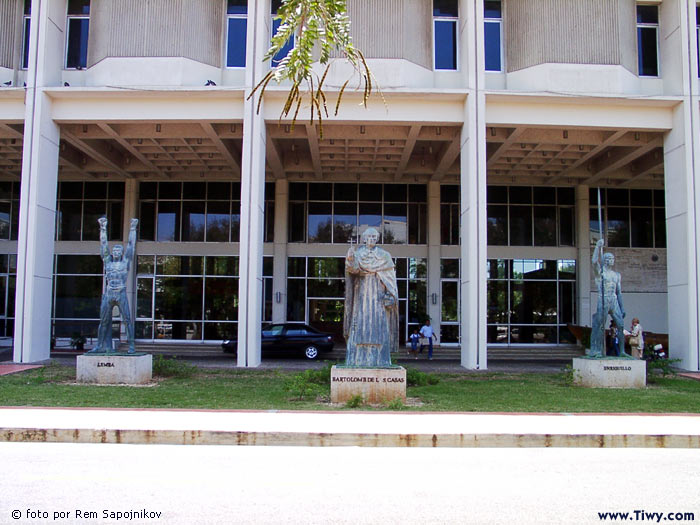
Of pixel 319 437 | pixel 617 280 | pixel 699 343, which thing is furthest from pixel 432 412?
pixel 699 343

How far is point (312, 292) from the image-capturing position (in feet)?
94.7

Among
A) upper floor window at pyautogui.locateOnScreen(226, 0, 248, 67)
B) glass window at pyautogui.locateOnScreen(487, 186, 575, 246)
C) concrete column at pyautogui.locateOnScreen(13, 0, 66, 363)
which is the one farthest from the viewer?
glass window at pyautogui.locateOnScreen(487, 186, 575, 246)

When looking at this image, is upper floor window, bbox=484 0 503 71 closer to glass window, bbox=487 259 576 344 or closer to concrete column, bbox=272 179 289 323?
glass window, bbox=487 259 576 344

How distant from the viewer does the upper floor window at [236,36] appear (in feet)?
72.6

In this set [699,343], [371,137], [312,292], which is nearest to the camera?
[699,343]

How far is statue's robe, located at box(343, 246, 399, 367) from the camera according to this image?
11477mm

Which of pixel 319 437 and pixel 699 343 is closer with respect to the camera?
pixel 319 437

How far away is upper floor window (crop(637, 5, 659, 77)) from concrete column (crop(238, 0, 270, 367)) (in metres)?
13.2

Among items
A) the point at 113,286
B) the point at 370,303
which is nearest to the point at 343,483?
the point at 370,303

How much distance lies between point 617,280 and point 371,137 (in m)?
10.7

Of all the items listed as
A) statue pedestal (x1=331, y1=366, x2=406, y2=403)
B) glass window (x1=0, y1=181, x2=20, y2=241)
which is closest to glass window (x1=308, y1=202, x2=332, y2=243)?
glass window (x1=0, y1=181, x2=20, y2=241)

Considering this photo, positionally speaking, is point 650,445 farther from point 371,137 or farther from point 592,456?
point 371,137

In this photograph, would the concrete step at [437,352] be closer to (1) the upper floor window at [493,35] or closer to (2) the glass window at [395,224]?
(2) the glass window at [395,224]

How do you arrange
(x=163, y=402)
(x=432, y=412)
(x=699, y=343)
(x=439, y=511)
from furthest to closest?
(x=699, y=343)
(x=163, y=402)
(x=432, y=412)
(x=439, y=511)
